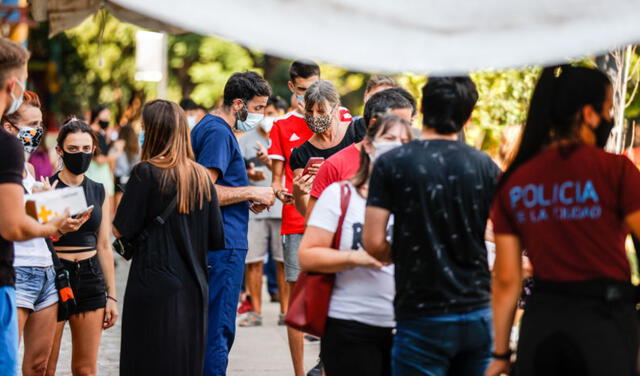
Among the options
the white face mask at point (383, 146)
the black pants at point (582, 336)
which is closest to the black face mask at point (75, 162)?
the white face mask at point (383, 146)

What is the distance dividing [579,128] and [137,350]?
2881mm

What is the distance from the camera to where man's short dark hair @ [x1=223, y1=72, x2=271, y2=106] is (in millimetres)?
7098

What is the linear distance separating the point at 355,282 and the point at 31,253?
2.13 metres

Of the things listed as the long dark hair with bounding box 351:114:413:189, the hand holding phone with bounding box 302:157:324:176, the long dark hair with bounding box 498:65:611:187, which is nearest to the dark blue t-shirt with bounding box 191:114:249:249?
the hand holding phone with bounding box 302:157:324:176

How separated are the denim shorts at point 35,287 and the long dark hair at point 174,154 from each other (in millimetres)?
927

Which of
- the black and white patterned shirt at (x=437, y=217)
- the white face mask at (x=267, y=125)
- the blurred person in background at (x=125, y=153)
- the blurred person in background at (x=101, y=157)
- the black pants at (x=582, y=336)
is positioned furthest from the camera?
the blurred person in background at (x=125, y=153)

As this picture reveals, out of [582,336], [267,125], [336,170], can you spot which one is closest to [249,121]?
[336,170]

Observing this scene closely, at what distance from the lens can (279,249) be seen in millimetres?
10695

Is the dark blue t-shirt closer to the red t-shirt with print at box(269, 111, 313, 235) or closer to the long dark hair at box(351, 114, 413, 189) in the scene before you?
the red t-shirt with print at box(269, 111, 313, 235)

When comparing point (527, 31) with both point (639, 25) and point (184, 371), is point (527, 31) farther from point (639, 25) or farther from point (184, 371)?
point (184, 371)

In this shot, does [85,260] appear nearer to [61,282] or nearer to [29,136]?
[61,282]

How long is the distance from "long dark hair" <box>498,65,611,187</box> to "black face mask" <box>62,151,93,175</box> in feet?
11.0

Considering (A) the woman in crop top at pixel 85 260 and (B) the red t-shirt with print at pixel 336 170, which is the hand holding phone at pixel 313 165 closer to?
(B) the red t-shirt with print at pixel 336 170

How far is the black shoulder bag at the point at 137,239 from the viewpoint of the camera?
556cm
